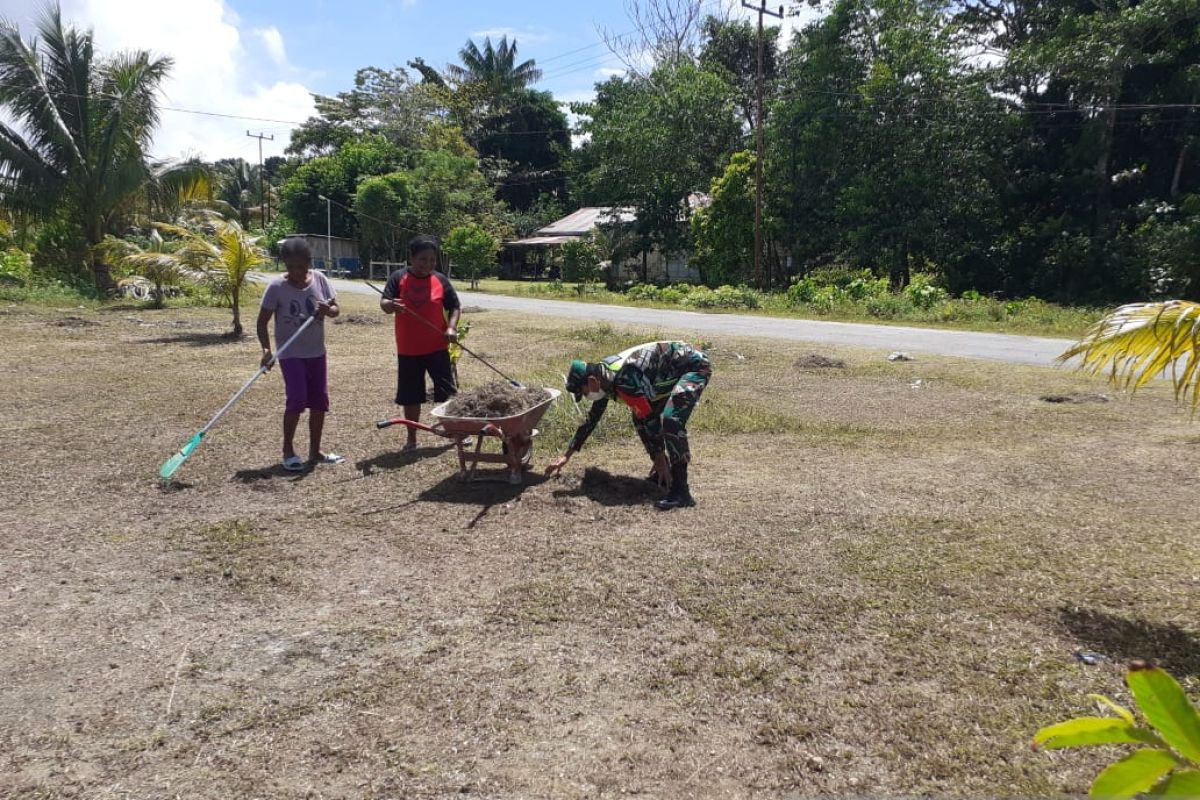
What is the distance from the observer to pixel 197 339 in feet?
48.9

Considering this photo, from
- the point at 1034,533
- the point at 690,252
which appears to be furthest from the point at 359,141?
the point at 1034,533

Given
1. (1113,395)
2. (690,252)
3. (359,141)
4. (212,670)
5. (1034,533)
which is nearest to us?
(212,670)

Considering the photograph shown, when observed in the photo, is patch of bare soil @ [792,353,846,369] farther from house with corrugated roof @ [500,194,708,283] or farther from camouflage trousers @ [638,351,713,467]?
house with corrugated roof @ [500,194,708,283]

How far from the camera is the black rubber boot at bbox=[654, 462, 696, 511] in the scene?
5340 mm

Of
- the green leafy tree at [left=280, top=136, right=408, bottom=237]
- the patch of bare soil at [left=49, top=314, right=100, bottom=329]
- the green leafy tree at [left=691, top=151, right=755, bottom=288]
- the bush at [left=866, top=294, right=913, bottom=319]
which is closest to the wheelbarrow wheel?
the patch of bare soil at [left=49, top=314, right=100, bottom=329]

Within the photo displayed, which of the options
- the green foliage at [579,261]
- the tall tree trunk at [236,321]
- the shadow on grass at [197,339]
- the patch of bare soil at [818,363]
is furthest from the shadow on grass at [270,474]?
the green foliage at [579,261]

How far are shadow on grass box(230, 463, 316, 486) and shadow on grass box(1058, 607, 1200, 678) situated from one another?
16.9 ft

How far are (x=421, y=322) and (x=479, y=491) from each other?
1491 millimetres

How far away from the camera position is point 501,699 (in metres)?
3.14

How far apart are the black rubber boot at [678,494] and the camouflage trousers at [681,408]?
0.08m

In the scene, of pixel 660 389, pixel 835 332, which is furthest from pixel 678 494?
pixel 835 332

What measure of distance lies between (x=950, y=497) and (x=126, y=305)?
21072 mm

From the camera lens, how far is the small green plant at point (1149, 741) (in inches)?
27.7

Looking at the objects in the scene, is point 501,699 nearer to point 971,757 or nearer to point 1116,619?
point 971,757
